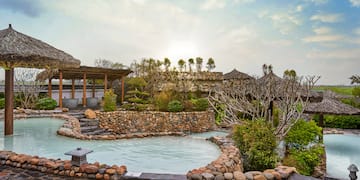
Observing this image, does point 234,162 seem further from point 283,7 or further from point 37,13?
point 37,13

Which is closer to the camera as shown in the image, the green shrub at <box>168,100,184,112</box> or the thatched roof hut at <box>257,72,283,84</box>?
the thatched roof hut at <box>257,72,283,84</box>

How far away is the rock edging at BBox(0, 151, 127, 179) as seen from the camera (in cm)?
447

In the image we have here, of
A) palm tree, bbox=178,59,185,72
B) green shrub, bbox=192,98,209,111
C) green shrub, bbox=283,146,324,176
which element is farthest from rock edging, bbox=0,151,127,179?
palm tree, bbox=178,59,185,72

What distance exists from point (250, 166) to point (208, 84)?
15256 millimetres

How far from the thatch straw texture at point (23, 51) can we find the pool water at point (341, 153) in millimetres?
11341

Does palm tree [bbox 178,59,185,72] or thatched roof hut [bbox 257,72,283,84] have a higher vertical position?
palm tree [bbox 178,59,185,72]

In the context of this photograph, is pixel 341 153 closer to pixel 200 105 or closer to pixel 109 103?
pixel 200 105

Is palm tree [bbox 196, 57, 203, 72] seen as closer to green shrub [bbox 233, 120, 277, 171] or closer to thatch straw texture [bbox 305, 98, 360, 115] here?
thatch straw texture [bbox 305, 98, 360, 115]

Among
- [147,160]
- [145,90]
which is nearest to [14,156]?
[147,160]

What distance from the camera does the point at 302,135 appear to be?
8742mm

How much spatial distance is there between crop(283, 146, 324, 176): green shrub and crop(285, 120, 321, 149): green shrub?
9.5 inches

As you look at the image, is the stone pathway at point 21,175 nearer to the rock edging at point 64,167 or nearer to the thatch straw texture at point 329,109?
the rock edging at point 64,167

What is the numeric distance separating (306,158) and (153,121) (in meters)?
7.84

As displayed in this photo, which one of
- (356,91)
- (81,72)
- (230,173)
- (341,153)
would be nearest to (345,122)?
(356,91)
